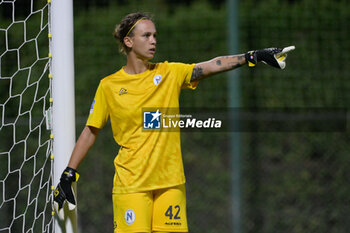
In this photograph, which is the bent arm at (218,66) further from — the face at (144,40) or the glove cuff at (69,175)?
the glove cuff at (69,175)

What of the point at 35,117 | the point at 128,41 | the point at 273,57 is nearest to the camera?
the point at 273,57

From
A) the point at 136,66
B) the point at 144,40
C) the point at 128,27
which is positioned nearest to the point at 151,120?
the point at 136,66

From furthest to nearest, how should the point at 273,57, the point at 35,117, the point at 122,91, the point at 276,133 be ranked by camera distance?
1. the point at 35,117
2. the point at 276,133
3. the point at 122,91
4. the point at 273,57

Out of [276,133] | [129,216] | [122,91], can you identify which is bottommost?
[129,216]

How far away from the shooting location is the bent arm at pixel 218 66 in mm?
3119

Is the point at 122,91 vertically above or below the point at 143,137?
above

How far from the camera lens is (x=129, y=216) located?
3.04m

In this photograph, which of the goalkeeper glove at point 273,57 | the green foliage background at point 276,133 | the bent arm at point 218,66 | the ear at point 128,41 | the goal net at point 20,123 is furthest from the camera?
the goal net at point 20,123

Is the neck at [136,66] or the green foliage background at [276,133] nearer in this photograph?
the neck at [136,66]

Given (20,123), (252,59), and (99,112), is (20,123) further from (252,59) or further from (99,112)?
(252,59)

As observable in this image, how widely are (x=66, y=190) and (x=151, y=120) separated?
623 millimetres

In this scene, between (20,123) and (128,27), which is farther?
(20,123)

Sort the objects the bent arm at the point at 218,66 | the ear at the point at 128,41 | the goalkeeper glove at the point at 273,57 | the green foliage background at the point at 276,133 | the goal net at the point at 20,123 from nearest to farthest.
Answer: the goalkeeper glove at the point at 273,57
the bent arm at the point at 218,66
the ear at the point at 128,41
the green foliage background at the point at 276,133
the goal net at the point at 20,123

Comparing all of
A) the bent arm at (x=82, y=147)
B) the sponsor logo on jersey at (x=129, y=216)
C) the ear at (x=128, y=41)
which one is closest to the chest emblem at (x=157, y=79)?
the ear at (x=128, y=41)
